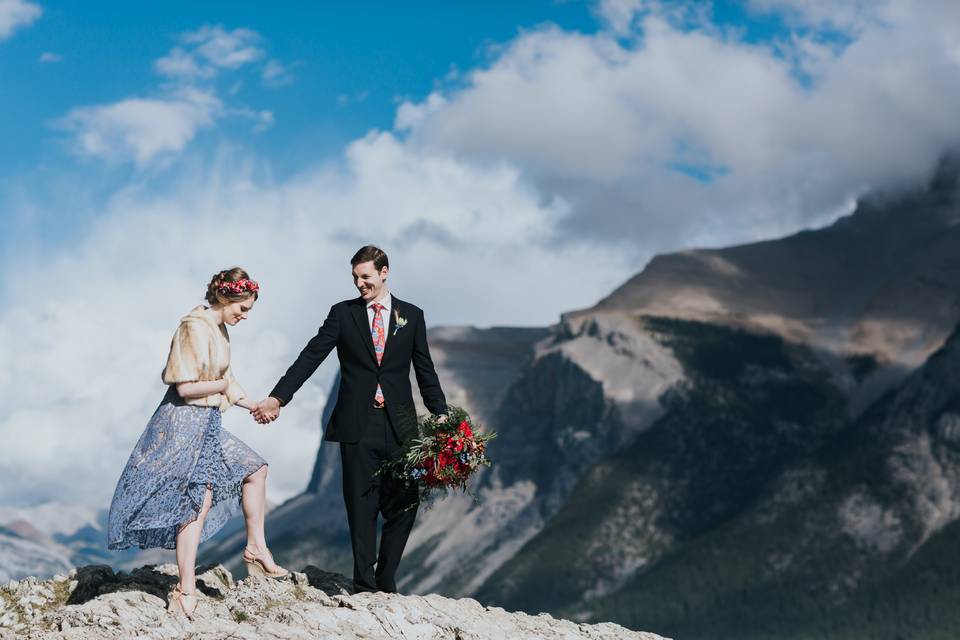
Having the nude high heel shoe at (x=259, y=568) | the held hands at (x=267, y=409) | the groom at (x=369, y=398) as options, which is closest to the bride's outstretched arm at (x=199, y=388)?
the held hands at (x=267, y=409)

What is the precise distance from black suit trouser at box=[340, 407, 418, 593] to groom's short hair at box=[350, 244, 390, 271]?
2.17m

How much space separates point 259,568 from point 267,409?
2.83 meters

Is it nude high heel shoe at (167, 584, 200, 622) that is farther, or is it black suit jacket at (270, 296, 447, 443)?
black suit jacket at (270, 296, 447, 443)

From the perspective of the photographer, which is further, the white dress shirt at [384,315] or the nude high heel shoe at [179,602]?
the white dress shirt at [384,315]

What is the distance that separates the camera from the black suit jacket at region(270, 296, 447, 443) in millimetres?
22938

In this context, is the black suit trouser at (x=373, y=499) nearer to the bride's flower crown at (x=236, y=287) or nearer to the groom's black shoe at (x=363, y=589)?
the groom's black shoe at (x=363, y=589)

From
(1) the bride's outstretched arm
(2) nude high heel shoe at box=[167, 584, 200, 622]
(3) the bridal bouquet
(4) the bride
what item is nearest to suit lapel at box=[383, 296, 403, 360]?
(3) the bridal bouquet

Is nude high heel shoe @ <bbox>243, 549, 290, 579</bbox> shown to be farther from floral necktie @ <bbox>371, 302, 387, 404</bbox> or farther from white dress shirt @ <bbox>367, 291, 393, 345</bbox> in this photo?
white dress shirt @ <bbox>367, 291, 393, 345</bbox>

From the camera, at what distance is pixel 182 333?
2136cm

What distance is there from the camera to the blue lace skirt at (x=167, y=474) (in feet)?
70.1

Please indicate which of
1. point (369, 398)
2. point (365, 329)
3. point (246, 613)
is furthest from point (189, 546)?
point (365, 329)

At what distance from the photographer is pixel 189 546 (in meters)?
21.5

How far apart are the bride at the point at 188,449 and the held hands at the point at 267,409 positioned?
33 centimetres

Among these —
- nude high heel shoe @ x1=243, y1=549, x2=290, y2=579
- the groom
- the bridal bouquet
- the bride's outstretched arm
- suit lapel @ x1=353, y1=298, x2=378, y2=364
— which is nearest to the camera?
the bride's outstretched arm
